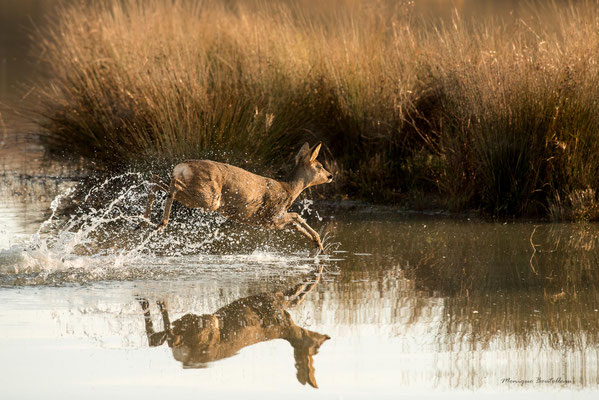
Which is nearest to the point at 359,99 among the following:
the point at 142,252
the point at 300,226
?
the point at 300,226

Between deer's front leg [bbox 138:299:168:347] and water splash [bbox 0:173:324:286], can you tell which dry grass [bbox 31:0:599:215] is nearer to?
water splash [bbox 0:173:324:286]

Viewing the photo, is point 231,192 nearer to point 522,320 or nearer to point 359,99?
point 522,320

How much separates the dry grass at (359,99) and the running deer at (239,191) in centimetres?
237

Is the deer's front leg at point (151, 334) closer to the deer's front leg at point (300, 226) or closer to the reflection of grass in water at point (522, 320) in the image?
the reflection of grass in water at point (522, 320)

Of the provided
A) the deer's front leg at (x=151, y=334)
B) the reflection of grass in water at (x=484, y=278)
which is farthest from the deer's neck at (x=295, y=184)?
the deer's front leg at (x=151, y=334)

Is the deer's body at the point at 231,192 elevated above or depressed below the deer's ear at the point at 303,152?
below

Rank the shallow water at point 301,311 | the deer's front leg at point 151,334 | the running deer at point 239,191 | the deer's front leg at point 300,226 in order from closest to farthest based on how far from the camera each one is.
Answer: the shallow water at point 301,311 < the deer's front leg at point 151,334 < the running deer at point 239,191 < the deer's front leg at point 300,226

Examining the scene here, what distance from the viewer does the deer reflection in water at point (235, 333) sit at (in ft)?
20.3

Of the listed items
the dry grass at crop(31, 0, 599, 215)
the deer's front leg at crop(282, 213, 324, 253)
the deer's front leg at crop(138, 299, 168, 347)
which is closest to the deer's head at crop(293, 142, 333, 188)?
the deer's front leg at crop(282, 213, 324, 253)

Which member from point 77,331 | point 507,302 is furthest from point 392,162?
point 77,331

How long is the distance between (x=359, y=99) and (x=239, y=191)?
467 centimetres

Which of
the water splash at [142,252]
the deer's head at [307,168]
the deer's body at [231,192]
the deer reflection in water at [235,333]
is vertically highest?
the deer's head at [307,168]

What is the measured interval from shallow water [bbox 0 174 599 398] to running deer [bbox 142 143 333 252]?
32cm

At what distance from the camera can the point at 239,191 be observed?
965 cm
